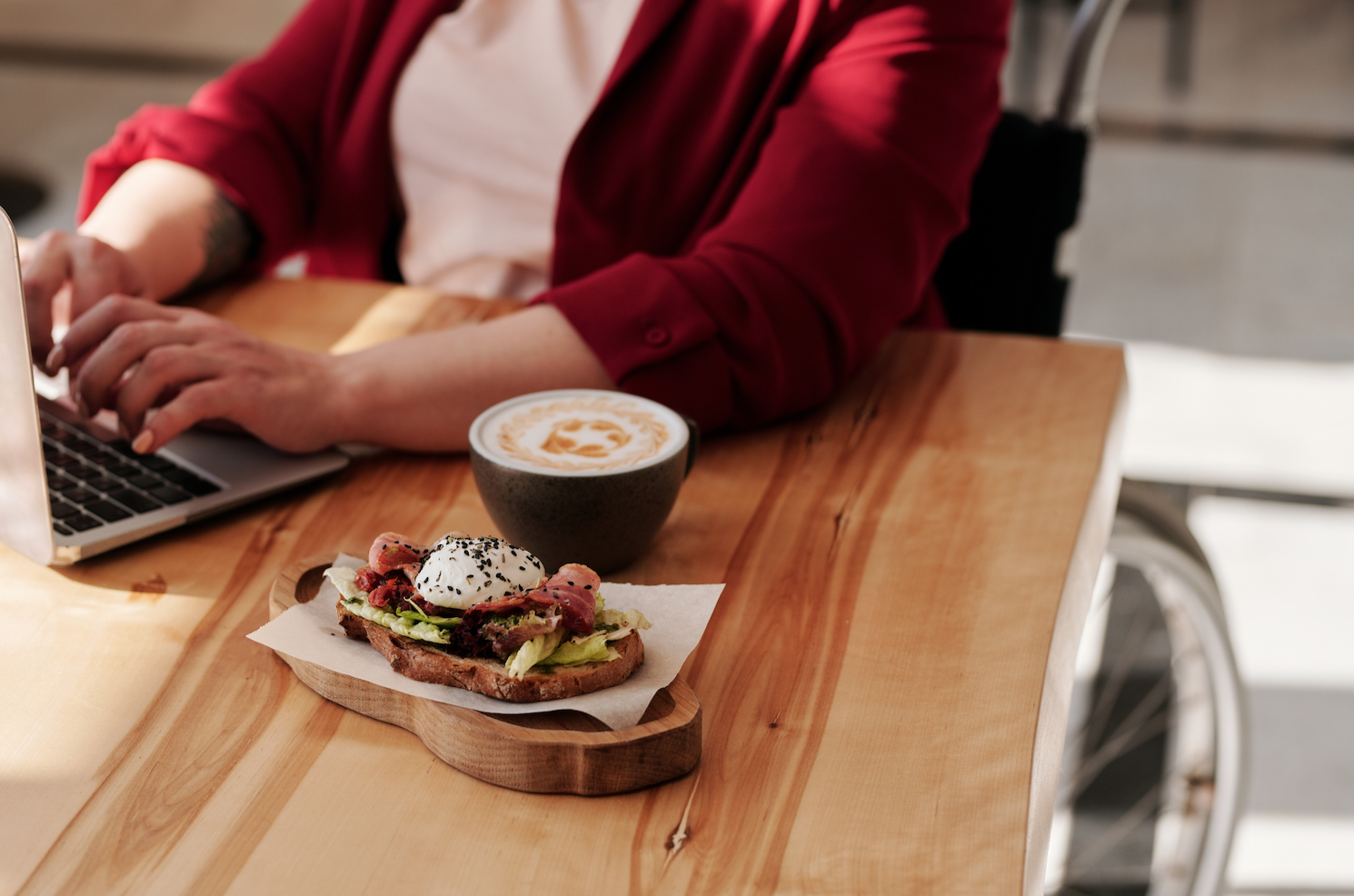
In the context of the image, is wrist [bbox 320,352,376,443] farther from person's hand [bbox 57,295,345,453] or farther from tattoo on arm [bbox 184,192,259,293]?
tattoo on arm [bbox 184,192,259,293]

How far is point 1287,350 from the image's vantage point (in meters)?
3.07

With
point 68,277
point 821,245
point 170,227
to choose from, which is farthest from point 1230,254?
point 68,277

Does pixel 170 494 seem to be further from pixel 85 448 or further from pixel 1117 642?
pixel 1117 642

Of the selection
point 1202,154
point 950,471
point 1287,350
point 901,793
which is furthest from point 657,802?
point 1202,154

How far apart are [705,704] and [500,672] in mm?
105

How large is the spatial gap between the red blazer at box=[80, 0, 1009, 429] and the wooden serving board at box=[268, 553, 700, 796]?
0.34m

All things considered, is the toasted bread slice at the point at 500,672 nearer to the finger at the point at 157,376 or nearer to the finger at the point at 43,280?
the finger at the point at 157,376

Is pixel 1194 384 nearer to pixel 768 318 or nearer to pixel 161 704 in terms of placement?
pixel 768 318

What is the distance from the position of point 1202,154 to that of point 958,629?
12.9 feet

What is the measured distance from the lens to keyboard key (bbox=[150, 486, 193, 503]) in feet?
2.51

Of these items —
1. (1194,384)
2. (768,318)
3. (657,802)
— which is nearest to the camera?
(657,802)

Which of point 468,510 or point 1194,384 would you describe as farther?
point 1194,384

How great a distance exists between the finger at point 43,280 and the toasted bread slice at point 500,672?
0.50 m

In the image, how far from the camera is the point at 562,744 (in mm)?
519
